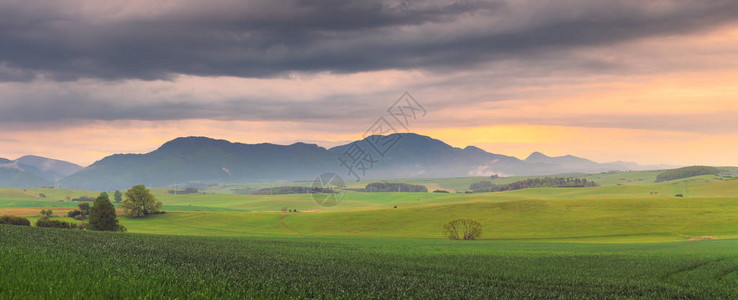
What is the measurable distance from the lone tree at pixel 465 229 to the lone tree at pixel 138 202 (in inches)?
3993

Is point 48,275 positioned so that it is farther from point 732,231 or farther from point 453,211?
point 453,211

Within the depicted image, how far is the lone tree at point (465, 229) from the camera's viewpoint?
321 feet

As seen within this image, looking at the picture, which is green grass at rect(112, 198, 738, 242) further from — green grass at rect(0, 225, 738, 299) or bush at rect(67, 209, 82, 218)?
green grass at rect(0, 225, 738, 299)

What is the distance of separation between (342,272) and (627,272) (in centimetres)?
2220

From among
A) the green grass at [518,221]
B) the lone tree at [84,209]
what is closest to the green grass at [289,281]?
the green grass at [518,221]

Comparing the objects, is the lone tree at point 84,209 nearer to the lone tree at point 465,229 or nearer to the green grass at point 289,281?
the lone tree at point 465,229

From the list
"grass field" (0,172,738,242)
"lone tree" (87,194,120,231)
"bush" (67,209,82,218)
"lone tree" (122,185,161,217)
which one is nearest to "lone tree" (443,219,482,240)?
"grass field" (0,172,738,242)

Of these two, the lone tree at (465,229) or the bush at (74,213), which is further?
the bush at (74,213)

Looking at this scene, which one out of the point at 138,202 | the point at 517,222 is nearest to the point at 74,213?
the point at 138,202

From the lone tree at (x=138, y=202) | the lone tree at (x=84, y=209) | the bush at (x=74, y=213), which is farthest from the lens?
the lone tree at (x=138, y=202)

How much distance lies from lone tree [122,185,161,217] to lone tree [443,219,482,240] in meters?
101

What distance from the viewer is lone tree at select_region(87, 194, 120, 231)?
96175mm

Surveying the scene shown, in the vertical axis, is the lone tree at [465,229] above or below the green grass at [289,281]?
below

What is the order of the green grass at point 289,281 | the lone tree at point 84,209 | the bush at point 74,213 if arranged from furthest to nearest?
the lone tree at point 84,209 → the bush at point 74,213 → the green grass at point 289,281
